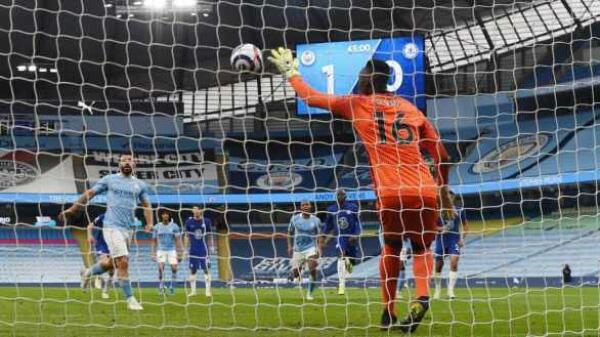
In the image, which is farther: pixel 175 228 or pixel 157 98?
pixel 157 98

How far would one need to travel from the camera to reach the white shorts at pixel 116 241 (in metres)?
10.3

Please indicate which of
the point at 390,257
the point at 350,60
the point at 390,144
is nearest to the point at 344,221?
the point at 390,257

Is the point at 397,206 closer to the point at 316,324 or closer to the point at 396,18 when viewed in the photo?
the point at 316,324

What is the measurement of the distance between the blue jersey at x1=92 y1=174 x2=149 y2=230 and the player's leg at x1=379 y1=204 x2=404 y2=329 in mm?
4099

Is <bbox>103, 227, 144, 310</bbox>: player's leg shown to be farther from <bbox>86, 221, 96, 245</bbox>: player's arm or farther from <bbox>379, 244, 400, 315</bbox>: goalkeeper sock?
<bbox>379, 244, 400, 315</bbox>: goalkeeper sock

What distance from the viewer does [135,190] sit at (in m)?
10.5

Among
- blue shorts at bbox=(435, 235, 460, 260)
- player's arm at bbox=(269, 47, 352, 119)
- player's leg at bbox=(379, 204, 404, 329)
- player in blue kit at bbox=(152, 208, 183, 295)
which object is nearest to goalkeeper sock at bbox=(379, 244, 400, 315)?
player's leg at bbox=(379, 204, 404, 329)

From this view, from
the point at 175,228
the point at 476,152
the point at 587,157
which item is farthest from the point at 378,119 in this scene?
the point at 476,152

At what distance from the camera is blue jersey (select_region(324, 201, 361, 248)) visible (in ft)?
45.0

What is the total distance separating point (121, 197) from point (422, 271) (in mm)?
4592

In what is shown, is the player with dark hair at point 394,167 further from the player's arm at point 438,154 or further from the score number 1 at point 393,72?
the score number 1 at point 393,72

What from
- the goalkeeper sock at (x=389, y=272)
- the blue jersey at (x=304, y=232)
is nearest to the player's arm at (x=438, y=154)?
the goalkeeper sock at (x=389, y=272)

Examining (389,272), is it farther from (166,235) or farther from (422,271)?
(166,235)

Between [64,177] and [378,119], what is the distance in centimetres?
2905
